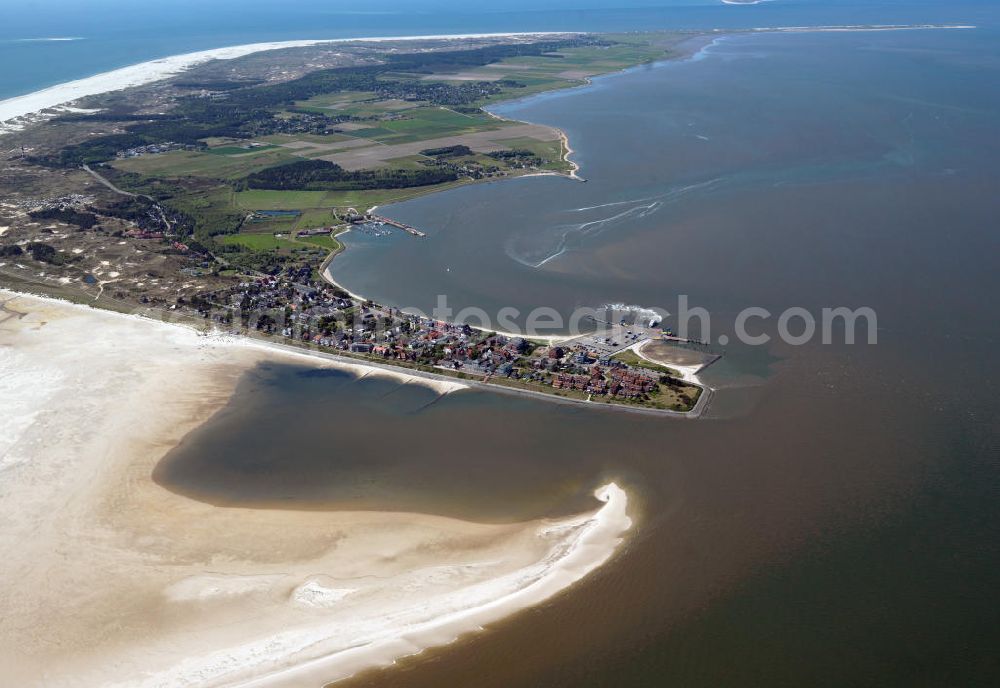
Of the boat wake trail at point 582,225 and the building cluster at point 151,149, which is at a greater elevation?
the building cluster at point 151,149

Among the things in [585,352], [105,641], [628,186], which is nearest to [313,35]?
[628,186]

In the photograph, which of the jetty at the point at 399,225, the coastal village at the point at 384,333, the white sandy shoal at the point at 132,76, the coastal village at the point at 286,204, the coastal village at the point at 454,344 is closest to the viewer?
the coastal village at the point at 454,344

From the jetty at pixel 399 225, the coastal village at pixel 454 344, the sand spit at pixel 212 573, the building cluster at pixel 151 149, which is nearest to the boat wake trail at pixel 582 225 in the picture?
the jetty at pixel 399 225

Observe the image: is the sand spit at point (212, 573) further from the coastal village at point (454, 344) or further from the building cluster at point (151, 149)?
the building cluster at point (151, 149)

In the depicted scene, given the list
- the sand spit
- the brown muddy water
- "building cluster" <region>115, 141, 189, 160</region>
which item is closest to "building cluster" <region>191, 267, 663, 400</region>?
the brown muddy water

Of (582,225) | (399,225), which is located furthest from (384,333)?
(582,225)

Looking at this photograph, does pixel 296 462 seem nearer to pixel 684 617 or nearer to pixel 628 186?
pixel 684 617
